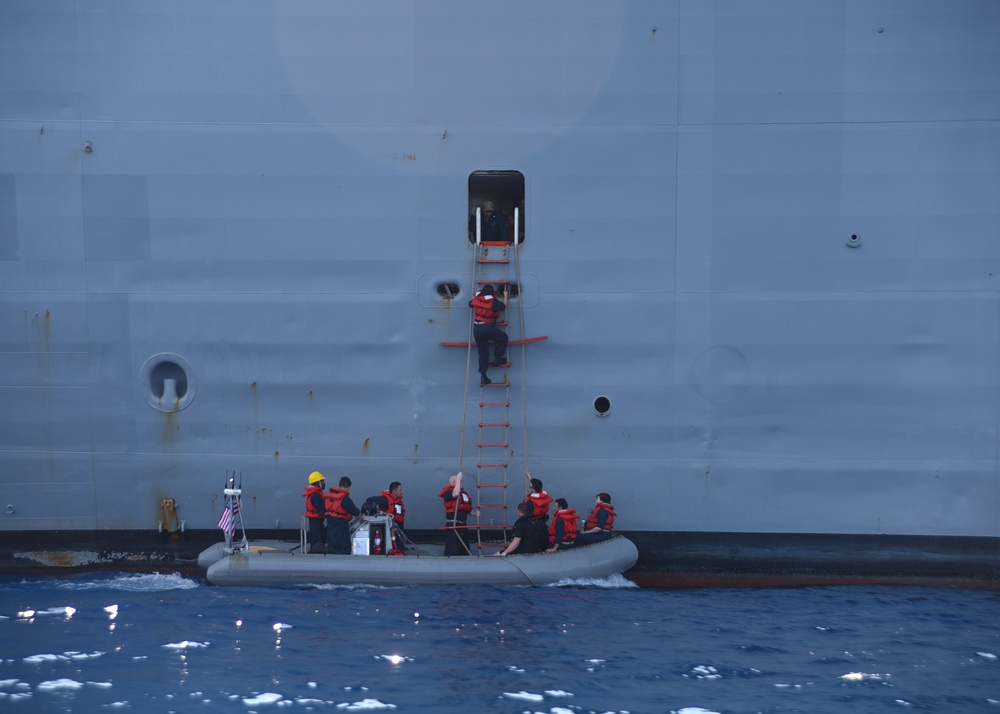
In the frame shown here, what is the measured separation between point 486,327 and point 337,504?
2.27 m

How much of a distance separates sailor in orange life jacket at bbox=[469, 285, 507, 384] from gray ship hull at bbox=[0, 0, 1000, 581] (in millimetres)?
220

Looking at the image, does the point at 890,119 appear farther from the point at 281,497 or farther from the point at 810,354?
the point at 281,497

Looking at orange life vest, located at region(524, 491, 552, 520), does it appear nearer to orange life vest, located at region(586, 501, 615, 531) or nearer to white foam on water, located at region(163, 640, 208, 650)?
orange life vest, located at region(586, 501, 615, 531)

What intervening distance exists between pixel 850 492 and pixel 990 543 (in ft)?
4.96

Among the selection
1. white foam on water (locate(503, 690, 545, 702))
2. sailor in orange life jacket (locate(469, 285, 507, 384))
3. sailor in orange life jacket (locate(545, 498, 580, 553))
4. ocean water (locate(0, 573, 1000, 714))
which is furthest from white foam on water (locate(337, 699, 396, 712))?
sailor in orange life jacket (locate(469, 285, 507, 384))

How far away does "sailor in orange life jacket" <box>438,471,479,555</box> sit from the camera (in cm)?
855

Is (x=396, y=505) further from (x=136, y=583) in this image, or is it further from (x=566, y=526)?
(x=136, y=583)

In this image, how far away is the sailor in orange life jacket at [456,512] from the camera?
855 cm

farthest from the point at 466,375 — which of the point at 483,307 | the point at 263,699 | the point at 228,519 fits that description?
the point at 263,699

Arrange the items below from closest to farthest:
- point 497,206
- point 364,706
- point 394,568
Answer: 1. point 364,706
2. point 394,568
3. point 497,206

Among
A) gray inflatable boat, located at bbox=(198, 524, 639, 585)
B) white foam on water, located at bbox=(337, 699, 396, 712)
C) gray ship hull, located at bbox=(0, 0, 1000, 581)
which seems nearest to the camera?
white foam on water, located at bbox=(337, 699, 396, 712)

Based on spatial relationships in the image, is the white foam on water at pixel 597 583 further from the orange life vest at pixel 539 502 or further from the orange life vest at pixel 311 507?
the orange life vest at pixel 311 507

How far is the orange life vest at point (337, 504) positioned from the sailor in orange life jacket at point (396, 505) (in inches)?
15.9

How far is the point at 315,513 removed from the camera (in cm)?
852
